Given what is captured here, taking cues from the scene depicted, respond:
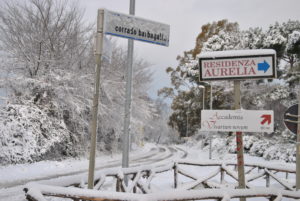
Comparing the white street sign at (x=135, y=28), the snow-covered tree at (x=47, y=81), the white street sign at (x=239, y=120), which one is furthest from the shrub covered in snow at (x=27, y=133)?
the white street sign at (x=239, y=120)

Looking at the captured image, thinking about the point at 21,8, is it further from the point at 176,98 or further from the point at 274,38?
the point at 176,98

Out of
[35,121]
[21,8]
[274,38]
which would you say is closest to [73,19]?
[21,8]

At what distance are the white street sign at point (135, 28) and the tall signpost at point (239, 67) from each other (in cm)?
65

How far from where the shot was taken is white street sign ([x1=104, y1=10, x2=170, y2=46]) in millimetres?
3262

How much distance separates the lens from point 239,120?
353cm

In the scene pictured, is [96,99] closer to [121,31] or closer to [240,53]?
[121,31]

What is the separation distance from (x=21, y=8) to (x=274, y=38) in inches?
775

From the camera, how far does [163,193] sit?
2.45 m

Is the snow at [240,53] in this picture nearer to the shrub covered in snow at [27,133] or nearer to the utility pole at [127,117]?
the utility pole at [127,117]

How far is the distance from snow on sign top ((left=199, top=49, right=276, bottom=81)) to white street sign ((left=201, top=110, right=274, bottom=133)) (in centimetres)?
50

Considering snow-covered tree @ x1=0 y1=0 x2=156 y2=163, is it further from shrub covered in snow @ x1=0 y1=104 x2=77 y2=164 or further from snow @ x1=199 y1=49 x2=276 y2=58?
snow @ x1=199 y1=49 x2=276 y2=58

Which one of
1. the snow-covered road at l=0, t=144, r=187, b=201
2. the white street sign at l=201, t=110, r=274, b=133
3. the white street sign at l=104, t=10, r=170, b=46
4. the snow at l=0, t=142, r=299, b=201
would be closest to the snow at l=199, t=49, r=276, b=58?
the white street sign at l=104, t=10, r=170, b=46

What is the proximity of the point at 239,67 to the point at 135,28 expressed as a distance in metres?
1.51

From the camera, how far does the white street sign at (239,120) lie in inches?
135
